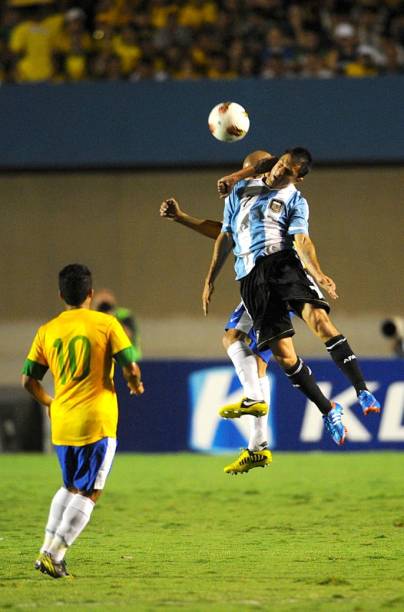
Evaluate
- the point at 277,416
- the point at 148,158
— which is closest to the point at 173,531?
the point at 277,416

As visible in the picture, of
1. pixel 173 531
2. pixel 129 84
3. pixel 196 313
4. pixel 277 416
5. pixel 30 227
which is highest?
pixel 129 84

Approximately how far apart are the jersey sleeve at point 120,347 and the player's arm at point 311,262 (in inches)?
59.9

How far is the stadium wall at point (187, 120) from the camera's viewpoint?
18.9m

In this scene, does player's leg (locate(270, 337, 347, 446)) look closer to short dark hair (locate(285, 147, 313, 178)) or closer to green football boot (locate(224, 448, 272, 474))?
green football boot (locate(224, 448, 272, 474))

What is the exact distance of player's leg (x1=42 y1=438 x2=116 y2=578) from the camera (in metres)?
8.06

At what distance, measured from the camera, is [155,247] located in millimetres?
20484

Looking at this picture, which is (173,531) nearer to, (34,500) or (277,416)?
(34,500)

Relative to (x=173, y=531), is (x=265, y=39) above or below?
above

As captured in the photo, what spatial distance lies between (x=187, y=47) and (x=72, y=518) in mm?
12565

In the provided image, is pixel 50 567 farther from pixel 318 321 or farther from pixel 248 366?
pixel 318 321

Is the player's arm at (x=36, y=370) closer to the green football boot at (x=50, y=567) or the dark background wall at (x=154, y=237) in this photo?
the green football boot at (x=50, y=567)

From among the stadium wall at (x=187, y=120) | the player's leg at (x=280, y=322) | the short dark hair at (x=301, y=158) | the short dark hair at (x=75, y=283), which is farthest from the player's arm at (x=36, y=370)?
the stadium wall at (x=187, y=120)

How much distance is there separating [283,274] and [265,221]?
1.44 feet

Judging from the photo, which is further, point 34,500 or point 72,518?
point 34,500
